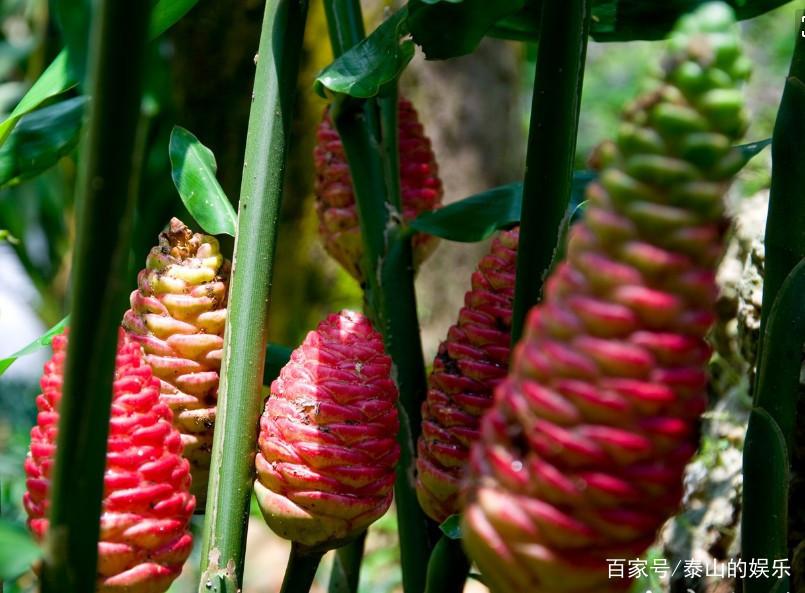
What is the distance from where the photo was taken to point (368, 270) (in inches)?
31.0

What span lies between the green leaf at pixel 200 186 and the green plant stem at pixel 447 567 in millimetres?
245

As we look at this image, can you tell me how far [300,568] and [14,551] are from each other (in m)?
0.24

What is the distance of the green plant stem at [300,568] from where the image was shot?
1.93 ft

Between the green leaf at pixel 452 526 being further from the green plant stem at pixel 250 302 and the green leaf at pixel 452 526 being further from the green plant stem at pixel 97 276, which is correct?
the green plant stem at pixel 97 276

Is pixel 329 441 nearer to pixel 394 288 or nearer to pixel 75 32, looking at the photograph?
pixel 394 288

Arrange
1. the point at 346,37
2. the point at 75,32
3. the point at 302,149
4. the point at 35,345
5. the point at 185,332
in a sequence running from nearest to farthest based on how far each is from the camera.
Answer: the point at 185,332 → the point at 35,345 → the point at 346,37 → the point at 75,32 → the point at 302,149

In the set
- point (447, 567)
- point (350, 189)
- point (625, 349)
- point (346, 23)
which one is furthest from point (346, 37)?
point (625, 349)

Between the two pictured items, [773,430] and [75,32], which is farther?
[75,32]

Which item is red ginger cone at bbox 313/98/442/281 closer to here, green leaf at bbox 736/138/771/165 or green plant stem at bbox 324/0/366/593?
green plant stem at bbox 324/0/366/593

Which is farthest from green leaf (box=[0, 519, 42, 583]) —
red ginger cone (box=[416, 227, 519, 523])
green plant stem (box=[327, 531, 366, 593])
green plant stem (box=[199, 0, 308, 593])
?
green plant stem (box=[327, 531, 366, 593])

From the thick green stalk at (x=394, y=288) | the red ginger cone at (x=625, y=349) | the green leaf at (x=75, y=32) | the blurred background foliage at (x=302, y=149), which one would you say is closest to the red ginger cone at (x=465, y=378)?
the thick green stalk at (x=394, y=288)

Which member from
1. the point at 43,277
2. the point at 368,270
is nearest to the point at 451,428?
the point at 368,270

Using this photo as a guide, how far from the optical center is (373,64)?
2.09 ft

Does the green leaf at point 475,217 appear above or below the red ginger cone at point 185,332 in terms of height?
above
